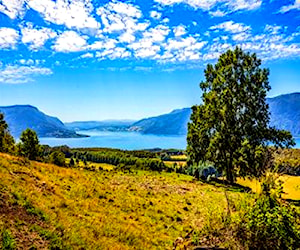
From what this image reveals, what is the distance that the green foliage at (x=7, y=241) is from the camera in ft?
27.7

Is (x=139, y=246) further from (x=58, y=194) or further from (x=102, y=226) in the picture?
(x=58, y=194)

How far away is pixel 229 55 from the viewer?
31.4 meters

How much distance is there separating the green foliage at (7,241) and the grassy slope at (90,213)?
3cm

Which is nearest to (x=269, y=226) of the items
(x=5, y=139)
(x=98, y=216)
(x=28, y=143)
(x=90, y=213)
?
(x=98, y=216)

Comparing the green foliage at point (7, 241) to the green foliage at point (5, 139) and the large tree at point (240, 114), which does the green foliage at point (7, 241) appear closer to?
the large tree at point (240, 114)

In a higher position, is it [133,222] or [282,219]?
[282,219]

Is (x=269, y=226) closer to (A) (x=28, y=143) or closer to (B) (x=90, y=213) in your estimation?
(B) (x=90, y=213)

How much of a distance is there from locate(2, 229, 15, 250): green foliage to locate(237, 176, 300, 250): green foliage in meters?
7.30

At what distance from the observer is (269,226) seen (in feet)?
32.2

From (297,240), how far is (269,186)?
78.4 inches

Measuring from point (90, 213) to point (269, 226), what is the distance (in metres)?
7.96

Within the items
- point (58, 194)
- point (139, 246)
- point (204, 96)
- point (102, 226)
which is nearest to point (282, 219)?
point (139, 246)

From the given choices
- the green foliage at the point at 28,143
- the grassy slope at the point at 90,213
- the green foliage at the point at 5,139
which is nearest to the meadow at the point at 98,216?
the grassy slope at the point at 90,213

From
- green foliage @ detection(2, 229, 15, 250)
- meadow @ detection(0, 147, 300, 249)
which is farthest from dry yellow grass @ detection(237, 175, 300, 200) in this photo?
green foliage @ detection(2, 229, 15, 250)
